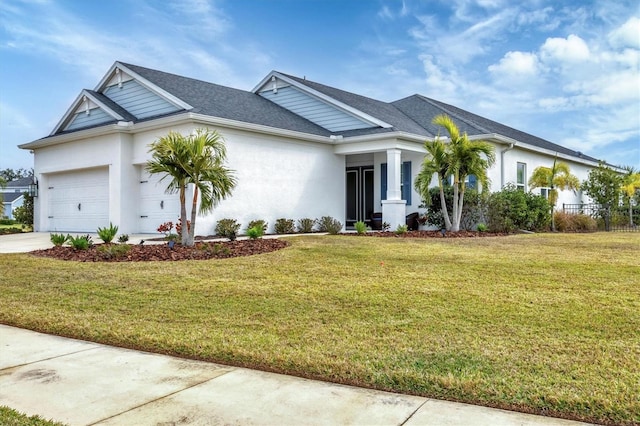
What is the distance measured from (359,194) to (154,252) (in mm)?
12038

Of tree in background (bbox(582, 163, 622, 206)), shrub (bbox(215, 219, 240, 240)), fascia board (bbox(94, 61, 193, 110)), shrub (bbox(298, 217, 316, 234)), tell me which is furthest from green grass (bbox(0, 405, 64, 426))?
tree in background (bbox(582, 163, 622, 206))

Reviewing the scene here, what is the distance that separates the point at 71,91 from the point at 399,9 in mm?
13859

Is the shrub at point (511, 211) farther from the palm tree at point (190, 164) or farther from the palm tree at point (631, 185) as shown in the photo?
the palm tree at point (190, 164)

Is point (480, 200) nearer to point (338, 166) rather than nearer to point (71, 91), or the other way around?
point (338, 166)

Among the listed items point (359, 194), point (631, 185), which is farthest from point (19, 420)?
point (631, 185)

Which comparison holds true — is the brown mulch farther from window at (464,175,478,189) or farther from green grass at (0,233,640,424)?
window at (464,175,478,189)

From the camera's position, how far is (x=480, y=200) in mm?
17797

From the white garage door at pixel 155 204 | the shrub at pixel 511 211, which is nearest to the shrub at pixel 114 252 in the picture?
the white garage door at pixel 155 204

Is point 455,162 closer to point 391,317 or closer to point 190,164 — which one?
point 190,164

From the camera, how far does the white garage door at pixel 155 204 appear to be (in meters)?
16.0

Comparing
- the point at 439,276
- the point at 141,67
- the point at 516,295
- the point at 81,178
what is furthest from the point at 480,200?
the point at 81,178

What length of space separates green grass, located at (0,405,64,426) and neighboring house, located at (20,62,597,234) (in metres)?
12.2

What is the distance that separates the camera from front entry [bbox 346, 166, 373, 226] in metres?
21.0

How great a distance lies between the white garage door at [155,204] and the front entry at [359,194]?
8.18m
